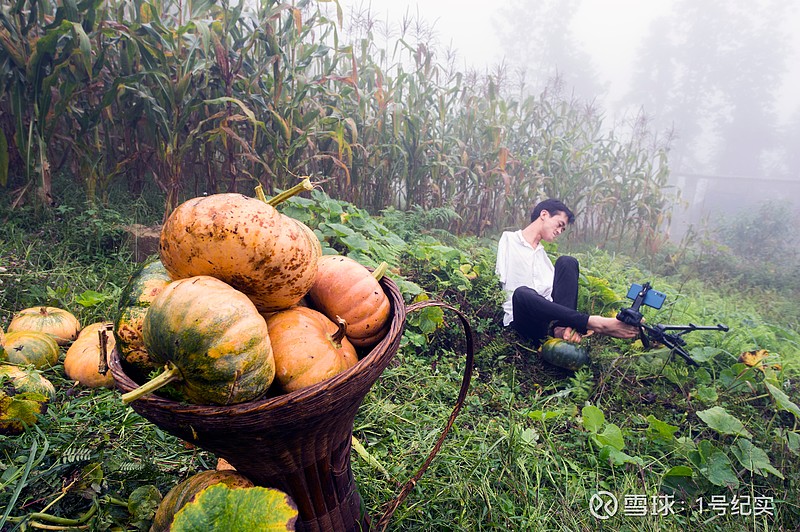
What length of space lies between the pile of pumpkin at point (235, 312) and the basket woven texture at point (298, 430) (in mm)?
44

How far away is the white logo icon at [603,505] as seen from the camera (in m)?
1.49

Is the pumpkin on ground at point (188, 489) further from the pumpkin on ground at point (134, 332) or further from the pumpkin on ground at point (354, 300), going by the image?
the pumpkin on ground at point (354, 300)

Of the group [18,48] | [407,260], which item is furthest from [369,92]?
[18,48]

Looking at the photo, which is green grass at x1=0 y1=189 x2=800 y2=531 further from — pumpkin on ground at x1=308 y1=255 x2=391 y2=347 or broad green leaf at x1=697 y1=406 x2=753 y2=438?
pumpkin on ground at x1=308 y1=255 x2=391 y2=347

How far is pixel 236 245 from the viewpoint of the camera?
0.84 m

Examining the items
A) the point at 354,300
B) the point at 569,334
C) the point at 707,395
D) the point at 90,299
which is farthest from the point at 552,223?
the point at 90,299

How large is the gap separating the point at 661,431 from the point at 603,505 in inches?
21.8

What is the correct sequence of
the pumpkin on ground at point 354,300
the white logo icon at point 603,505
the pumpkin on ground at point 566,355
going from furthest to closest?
the pumpkin on ground at point 566,355 < the white logo icon at point 603,505 < the pumpkin on ground at point 354,300

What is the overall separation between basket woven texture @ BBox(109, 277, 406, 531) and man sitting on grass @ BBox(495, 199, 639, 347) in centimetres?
202

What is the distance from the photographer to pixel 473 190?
268 inches

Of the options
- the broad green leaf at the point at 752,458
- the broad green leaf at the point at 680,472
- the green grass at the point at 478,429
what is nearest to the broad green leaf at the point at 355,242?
the green grass at the point at 478,429

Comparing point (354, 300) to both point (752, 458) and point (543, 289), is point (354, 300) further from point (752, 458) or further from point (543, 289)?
point (543, 289)

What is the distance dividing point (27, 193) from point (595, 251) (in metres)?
6.63

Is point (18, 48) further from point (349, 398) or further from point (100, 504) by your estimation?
point (349, 398)
